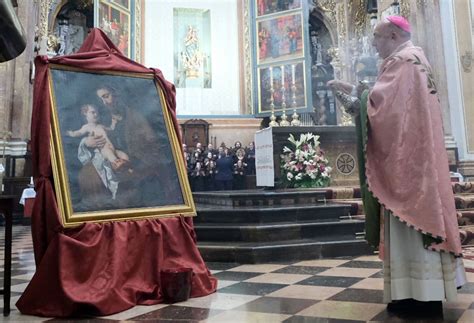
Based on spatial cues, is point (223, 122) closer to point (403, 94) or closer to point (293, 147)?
point (293, 147)

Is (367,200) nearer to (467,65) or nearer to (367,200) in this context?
(367,200)

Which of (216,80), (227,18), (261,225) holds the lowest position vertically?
(261,225)

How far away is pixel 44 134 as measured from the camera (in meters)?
2.73

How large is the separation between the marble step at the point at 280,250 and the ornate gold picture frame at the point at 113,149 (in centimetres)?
129

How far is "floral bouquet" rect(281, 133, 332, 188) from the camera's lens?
7.01 metres

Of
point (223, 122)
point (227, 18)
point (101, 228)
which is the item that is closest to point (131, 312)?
point (101, 228)

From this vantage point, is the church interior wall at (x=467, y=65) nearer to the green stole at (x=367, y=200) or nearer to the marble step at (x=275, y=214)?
the marble step at (x=275, y=214)

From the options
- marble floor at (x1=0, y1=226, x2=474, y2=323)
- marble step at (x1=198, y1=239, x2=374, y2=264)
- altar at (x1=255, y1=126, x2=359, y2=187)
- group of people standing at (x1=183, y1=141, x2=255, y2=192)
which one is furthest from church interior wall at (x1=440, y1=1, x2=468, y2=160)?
marble floor at (x1=0, y1=226, x2=474, y2=323)

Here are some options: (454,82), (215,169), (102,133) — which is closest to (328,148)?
(454,82)

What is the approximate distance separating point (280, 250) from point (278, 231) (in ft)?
1.11

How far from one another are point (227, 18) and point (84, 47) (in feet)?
46.3

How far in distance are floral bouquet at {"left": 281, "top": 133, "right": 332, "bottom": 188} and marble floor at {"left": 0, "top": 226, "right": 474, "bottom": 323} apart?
9.85 feet

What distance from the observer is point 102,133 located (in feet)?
9.80

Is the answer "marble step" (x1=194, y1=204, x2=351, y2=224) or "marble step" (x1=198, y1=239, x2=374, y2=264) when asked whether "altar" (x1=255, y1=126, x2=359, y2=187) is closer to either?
"marble step" (x1=194, y1=204, x2=351, y2=224)
